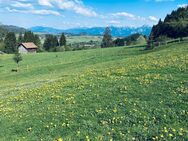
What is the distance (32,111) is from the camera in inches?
784

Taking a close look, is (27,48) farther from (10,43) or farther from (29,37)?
(29,37)

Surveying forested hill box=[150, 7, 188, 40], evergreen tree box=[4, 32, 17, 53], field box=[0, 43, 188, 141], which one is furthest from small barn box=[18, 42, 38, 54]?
field box=[0, 43, 188, 141]

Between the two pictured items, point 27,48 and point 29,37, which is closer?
point 27,48

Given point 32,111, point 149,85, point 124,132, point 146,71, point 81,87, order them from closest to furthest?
1. point 124,132
2. point 32,111
3. point 149,85
4. point 81,87
5. point 146,71

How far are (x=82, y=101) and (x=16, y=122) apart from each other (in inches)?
169

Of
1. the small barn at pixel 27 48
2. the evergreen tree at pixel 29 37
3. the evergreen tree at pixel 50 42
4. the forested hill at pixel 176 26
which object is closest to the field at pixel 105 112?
the forested hill at pixel 176 26

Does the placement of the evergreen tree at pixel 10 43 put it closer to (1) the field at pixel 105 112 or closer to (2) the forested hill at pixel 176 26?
(2) the forested hill at pixel 176 26

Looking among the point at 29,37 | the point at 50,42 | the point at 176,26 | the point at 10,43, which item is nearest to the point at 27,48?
the point at 10,43

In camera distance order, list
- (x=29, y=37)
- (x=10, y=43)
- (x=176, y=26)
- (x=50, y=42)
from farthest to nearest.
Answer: (x=50, y=42), (x=29, y=37), (x=10, y=43), (x=176, y=26)

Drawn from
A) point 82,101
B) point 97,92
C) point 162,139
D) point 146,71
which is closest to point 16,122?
point 82,101

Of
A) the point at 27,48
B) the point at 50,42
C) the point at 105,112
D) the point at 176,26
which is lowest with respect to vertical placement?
the point at 27,48

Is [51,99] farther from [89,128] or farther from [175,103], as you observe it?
[175,103]

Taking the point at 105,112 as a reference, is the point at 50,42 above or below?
above

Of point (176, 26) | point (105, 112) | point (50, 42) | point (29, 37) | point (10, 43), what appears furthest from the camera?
point (50, 42)
